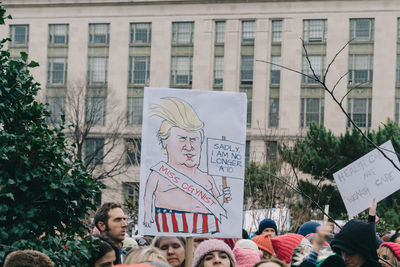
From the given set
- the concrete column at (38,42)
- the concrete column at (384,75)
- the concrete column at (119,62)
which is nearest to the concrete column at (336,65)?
the concrete column at (384,75)

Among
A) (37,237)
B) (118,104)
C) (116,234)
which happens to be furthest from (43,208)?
(118,104)

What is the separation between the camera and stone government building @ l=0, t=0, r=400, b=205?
5338cm

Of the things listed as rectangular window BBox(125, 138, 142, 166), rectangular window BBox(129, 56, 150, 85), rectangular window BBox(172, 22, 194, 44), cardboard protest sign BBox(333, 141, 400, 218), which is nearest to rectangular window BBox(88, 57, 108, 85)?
rectangular window BBox(129, 56, 150, 85)

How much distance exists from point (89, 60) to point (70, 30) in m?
3.04

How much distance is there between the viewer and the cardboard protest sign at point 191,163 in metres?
6.12

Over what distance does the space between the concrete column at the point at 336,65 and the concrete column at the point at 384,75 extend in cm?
213

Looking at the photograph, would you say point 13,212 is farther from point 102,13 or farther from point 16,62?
point 102,13

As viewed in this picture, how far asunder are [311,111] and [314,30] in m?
6.12

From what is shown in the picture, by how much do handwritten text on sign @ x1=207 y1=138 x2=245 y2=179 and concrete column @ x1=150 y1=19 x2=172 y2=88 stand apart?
50.0 meters

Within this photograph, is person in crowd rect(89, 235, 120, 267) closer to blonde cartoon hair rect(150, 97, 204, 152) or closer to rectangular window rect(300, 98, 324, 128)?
blonde cartoon hair rect(150, 97, 204, 152)

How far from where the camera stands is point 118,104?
55.1 m

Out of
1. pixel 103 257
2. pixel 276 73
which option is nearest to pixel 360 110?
pixel 276 73

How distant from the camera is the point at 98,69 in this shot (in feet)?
188

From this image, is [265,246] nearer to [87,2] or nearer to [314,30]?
[314,30]
